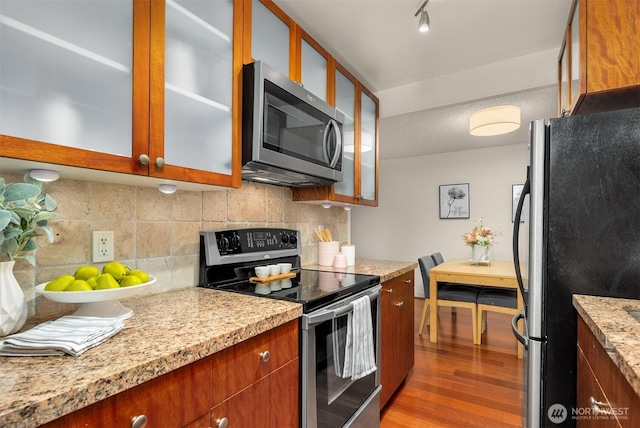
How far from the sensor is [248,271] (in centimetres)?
166

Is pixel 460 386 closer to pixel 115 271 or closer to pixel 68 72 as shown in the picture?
pixel 115 271

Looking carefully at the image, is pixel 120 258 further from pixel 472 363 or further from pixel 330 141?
pixel 472 363

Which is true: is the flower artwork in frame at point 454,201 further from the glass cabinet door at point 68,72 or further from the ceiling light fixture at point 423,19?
the glass cabinet door at point 68,72

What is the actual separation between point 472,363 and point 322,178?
213cm

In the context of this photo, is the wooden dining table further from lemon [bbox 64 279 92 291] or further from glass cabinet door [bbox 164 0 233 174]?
lemon [bbox 64 279 92 291]

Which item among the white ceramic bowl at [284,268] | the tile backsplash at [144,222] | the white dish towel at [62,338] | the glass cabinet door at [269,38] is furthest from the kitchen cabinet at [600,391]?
the glass cabinet door at [269,38]

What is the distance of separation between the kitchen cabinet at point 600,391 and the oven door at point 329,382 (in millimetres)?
825

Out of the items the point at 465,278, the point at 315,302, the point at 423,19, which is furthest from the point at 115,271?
the point at 465,278

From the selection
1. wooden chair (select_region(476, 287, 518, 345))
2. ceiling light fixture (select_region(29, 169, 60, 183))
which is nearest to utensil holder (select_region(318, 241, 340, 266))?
ceiling light fixture (select_region(29, 169, 60, 183))

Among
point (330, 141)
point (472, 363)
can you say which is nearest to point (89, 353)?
point (330, 141)

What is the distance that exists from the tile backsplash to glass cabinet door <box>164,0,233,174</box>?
1.08 ft

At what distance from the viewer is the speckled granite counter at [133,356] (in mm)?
540

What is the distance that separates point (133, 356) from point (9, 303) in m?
0.40

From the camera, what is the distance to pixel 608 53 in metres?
1.35
